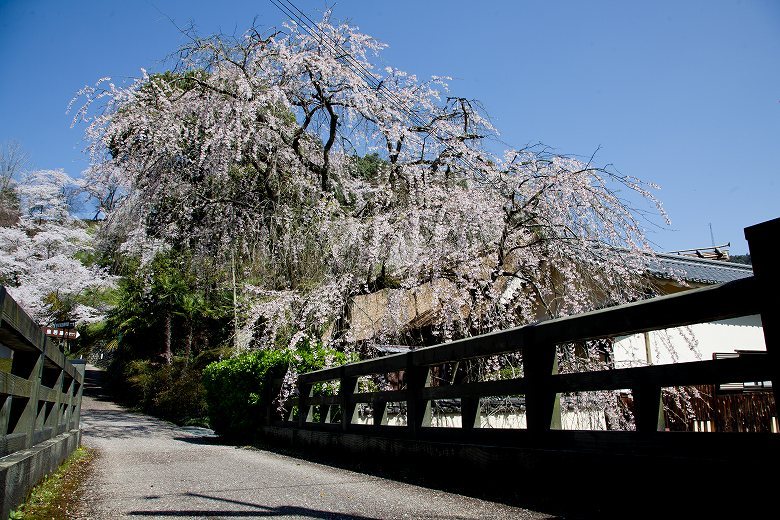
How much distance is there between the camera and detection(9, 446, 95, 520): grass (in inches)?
145

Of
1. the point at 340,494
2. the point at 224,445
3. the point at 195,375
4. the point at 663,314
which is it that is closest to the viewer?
the point at 663,314

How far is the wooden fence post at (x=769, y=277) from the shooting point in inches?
107

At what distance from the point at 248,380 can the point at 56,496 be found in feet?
19.2

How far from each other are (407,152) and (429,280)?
107 inches

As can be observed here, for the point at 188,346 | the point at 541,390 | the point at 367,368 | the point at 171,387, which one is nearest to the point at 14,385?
the point at 541,390

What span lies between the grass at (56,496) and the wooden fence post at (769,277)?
4.11 m

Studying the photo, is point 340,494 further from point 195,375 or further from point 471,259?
point 195,375

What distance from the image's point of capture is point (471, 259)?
8.96 m

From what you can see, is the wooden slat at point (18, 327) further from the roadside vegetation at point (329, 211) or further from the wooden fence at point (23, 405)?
the roadside vegetation at point (329, 211)

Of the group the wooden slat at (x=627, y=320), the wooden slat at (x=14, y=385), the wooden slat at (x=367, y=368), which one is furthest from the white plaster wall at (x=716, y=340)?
the wooden slat at (x=14, y=385)

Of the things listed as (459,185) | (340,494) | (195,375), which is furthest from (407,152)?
(195,375)

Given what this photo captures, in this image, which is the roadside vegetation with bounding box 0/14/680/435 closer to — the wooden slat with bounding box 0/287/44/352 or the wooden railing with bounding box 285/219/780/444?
the wooden railing with bounding box 285/219/780/444

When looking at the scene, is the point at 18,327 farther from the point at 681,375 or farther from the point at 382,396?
the point at 382,396

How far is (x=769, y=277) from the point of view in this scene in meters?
2.79
